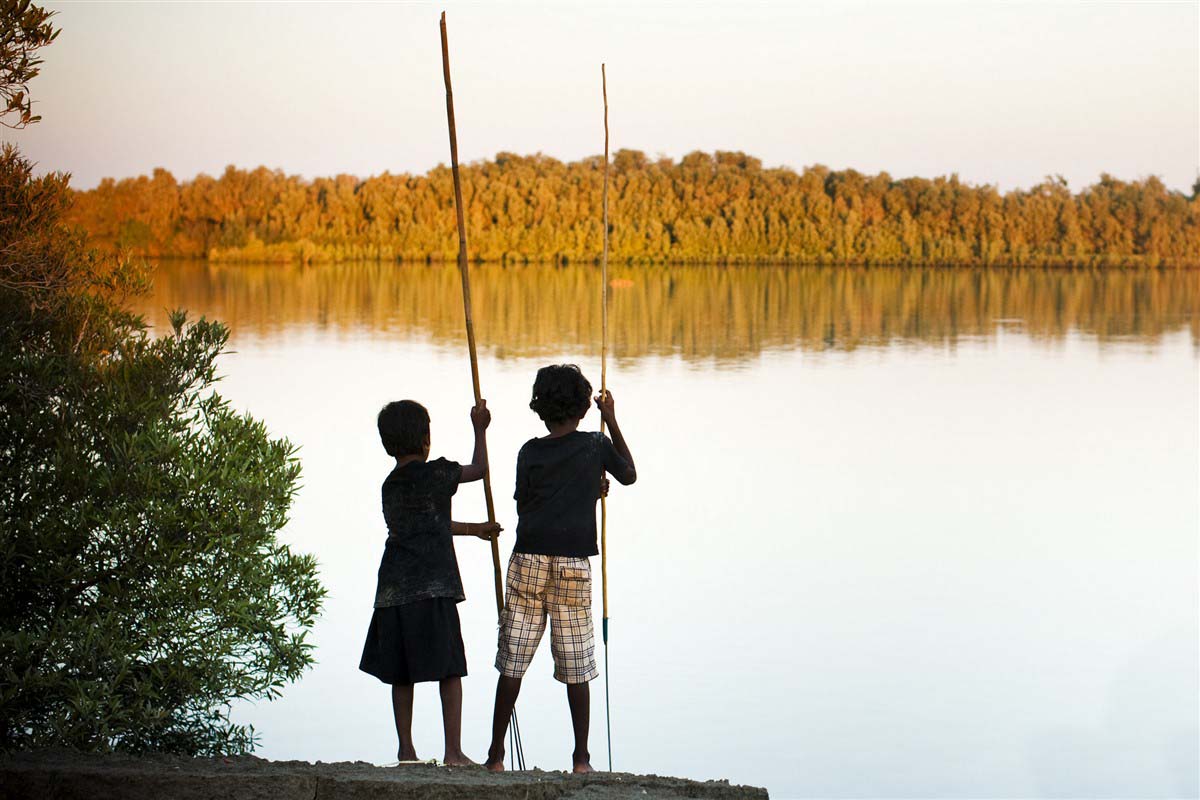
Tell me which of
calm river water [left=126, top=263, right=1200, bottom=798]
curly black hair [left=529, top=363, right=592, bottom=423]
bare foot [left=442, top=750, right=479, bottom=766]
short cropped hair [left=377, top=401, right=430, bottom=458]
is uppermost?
curly black hair [left=529, top=363, right=592, bottom=423]

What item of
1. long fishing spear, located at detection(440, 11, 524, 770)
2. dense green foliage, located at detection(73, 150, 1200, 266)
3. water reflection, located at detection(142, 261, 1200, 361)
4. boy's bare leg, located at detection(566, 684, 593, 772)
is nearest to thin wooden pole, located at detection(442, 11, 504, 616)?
long fishing spear, located at detection(440, 11, 524, 770)

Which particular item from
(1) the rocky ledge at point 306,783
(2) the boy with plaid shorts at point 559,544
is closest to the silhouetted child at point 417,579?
(2) the boy with plaid shorts at point 559,544

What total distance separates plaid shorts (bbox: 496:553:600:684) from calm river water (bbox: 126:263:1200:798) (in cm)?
159

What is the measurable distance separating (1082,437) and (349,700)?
951 cm

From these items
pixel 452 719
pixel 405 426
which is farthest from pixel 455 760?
pixel 405 426

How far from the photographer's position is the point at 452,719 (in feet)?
14.0

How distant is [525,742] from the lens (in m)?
5.95

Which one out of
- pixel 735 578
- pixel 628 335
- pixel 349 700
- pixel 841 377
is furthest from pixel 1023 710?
pixel 628 335

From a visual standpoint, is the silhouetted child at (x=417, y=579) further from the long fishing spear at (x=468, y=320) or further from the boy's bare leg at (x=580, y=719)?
the boy's bare leg at (x=580, y=719)

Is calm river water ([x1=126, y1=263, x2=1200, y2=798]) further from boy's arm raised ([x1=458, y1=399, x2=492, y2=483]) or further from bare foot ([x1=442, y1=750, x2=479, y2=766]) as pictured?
boy's arm raised ([x1=458, y1=399, x2=492, y2=483])

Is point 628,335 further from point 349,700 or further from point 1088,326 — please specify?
point 349,700

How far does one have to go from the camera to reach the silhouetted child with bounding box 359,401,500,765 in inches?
163

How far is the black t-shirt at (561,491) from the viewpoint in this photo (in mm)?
4176

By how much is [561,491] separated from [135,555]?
5.09 ft
